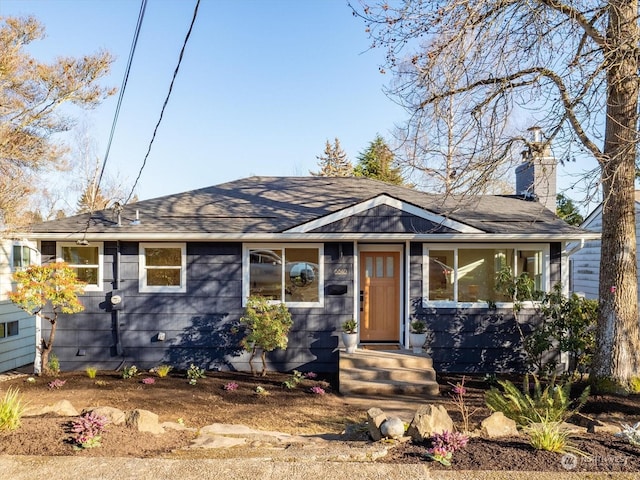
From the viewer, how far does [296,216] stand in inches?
368

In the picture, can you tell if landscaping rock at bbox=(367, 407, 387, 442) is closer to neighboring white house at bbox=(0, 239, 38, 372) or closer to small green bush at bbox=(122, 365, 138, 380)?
small green bush at bbox=(122, 365, 138, 380)

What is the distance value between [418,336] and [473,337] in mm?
1135

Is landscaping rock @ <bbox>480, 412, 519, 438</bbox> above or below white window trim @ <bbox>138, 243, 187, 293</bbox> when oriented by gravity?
below

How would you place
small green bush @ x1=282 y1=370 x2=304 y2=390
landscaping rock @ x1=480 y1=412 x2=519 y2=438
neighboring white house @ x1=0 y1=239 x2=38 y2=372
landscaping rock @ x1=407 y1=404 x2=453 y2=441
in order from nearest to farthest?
landscaping rock @ x1=407 y1=404 x2=453 y2=441 → landscaping rock @ x1=480 y1=412 x2=519 y2=438 → small green bush @ x1=282 y1=370 x2=304 y2=390 → neighboring white house @ x1=0 y1=239 x2=38 y2=372

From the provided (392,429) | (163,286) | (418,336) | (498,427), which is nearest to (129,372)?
(163,286)

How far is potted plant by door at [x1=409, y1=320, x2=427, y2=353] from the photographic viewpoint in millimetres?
8414

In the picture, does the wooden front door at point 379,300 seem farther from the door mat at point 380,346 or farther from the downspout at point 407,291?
the downspout at point 407,291

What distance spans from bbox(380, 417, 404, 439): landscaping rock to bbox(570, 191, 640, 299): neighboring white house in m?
11.4

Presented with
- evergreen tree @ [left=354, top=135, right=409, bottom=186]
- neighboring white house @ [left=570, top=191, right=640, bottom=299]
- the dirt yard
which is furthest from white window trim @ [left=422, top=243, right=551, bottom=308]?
evergreen tree @ [left=354, top=135, right=409, bottom=186]

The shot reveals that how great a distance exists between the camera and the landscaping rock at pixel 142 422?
14.7 feet

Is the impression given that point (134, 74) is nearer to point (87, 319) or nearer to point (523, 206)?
point (87, 319)

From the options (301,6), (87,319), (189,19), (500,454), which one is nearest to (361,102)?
(301,6)

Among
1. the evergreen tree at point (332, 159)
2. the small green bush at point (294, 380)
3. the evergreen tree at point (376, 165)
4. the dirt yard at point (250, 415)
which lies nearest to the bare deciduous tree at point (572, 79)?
the dirt yard at point (250, 415)

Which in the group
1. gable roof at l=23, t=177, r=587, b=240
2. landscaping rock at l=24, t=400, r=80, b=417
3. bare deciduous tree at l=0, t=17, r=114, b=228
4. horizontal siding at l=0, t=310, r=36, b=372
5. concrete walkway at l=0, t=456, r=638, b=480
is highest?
bare deciduous tree at l=0, t=17, r=114, b=228
